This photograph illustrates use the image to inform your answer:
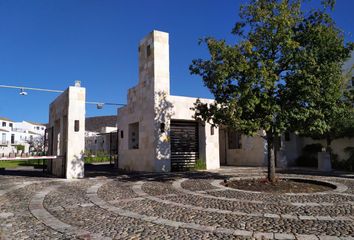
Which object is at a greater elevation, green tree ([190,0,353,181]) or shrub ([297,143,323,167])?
green tree ([190,0,353,181])

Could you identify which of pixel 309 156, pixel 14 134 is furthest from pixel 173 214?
pixel 14 134

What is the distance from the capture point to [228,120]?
9156mm

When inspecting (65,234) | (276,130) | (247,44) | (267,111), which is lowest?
(65,234)

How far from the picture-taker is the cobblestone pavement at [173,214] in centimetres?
481

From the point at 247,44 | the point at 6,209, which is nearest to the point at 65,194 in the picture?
the point at 6,209

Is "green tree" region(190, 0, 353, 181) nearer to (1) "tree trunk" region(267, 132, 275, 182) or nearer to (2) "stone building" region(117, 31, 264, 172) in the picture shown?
(1) "tree trunk" region(267, 132, 275, 182)

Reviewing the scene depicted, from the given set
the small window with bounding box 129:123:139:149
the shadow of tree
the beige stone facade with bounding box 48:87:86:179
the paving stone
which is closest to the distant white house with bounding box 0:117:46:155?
the small window with bounding box 129:123:139:149

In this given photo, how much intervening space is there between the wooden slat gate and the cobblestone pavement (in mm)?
6899

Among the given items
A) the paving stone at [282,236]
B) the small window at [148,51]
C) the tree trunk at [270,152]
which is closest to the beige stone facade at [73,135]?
the small window at [148,51]

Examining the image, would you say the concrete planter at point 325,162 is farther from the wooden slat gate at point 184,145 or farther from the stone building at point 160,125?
the wooden slat gate at point 184,145

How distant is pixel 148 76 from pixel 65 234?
1194 cm

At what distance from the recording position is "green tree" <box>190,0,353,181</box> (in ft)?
29.1

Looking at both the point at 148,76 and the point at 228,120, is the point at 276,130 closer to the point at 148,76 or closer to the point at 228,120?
the point at 228,120

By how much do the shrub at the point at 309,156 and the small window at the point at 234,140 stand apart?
4.05 metres
